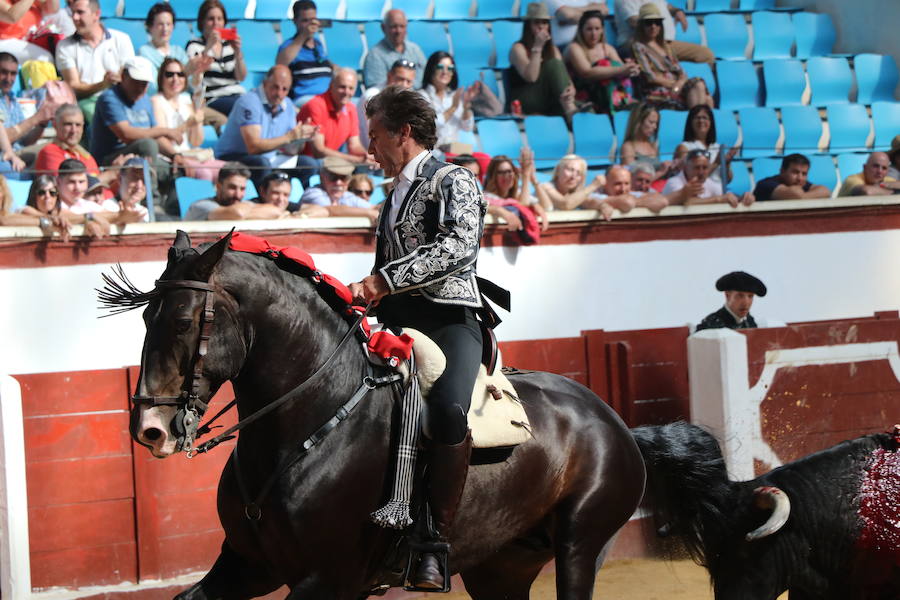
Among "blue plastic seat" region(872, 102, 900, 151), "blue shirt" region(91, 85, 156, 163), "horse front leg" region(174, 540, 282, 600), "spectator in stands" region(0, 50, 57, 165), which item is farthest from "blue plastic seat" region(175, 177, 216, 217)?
"blue plastic seat" region(872, 102, 900, 151)

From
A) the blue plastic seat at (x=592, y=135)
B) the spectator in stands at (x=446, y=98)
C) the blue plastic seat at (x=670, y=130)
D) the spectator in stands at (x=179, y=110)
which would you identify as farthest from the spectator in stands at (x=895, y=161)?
the spectator in stands at (x=179, y=110)

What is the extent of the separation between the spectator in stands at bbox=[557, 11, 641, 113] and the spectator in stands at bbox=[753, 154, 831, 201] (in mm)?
1571

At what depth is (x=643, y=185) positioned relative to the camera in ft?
23.4

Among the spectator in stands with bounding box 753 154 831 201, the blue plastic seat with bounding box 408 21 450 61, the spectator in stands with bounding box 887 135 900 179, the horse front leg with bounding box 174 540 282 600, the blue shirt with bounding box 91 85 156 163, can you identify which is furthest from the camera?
Result: the blue plastic seat with bounding box 408 21 450 61

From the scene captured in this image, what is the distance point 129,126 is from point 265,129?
883 millimetres

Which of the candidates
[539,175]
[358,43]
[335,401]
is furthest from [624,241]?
[335,401]

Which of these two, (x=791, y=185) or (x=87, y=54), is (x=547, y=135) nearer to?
(x=791, y=185)

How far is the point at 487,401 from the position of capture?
9.87 feet

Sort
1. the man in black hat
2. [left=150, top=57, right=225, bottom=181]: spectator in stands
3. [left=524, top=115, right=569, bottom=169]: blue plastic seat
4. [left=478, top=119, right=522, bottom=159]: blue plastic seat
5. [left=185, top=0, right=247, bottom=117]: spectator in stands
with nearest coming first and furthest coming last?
the man in black hat → [left=150, top=57, right=225, bottom=181]: spectator in stands → [left=185, top=0, right=247, bottom=117]: spectator in stands → [left=478, top=119, right=522, bottom=159]: blue plastic seat → [left=524, top=115, right=569, bottom=169]: blue plastic seat

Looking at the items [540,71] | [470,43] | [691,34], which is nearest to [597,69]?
[540,71]

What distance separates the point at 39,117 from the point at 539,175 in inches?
133

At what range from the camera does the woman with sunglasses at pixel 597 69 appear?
28.5 feet

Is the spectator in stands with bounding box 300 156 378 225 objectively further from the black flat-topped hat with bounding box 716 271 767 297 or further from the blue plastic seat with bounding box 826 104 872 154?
the blue plastic seat with bounding box 826 104 872 154

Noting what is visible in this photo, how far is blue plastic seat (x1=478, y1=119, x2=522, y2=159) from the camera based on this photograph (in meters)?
8.20
